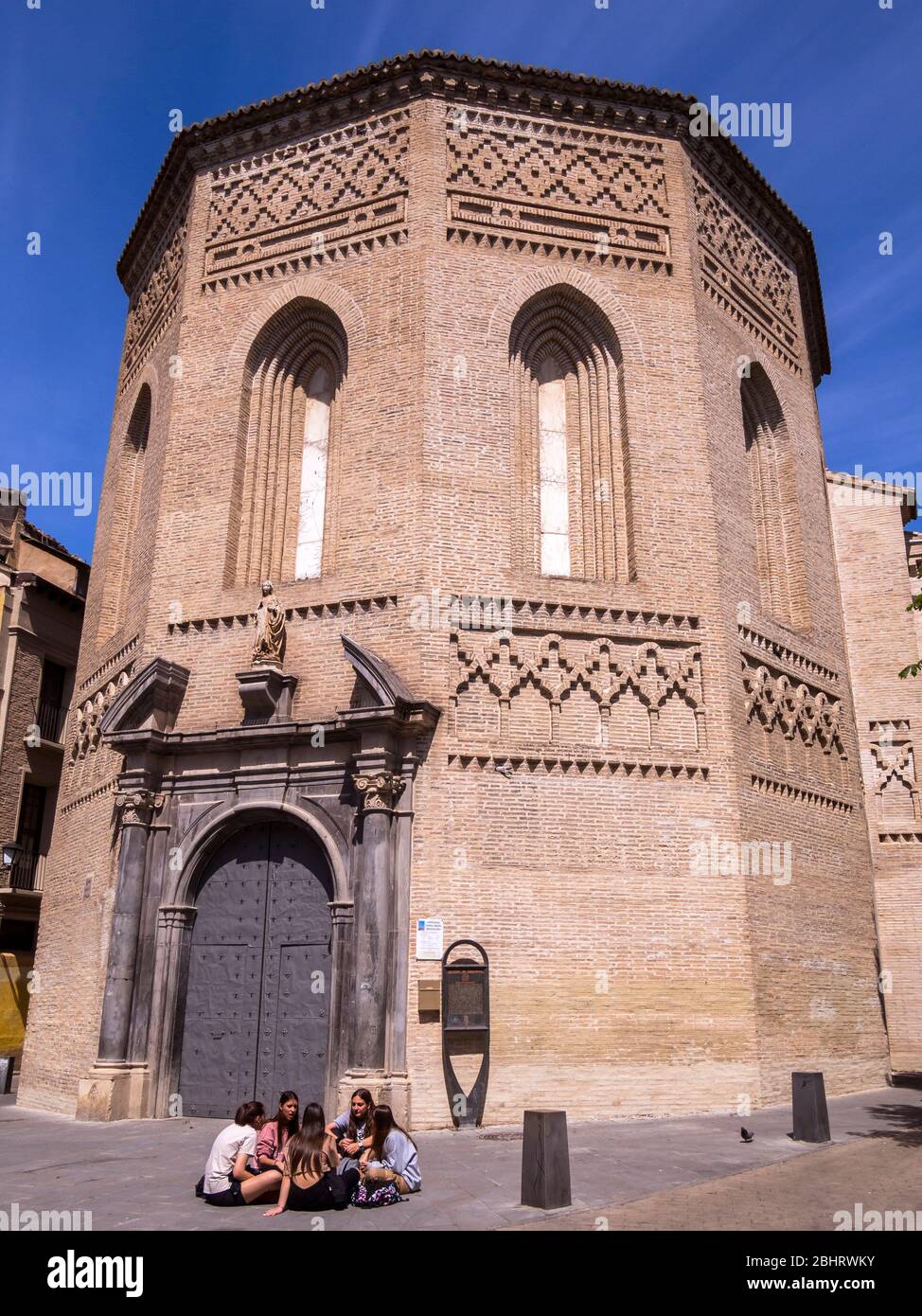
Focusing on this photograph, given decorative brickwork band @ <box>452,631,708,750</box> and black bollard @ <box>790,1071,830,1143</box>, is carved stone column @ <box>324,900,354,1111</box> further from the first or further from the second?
black bollard @ <box>790,1071,830,1143</box>

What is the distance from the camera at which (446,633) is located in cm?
1338

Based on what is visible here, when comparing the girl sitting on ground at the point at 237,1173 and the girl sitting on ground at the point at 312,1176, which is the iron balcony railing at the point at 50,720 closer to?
the girl sitting on ground at the point at 237,1173

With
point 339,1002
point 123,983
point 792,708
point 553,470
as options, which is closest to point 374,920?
point 339,1002

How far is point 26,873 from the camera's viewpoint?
23.9 metres

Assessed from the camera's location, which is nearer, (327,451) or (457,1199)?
(457,1199)

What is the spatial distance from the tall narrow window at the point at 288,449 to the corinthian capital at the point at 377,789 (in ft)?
12.1

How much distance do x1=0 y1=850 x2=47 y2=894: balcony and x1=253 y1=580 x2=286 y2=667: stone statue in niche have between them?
41.2 ft

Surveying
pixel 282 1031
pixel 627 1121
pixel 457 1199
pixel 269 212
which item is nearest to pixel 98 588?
pixel 269 212

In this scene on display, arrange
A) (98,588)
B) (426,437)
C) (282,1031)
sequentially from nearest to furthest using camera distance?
1. (282,1031)
2. (426,437)
3. (98,588)

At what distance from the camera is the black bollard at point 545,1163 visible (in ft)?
23.7

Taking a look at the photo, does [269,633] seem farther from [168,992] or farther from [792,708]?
[792,708]

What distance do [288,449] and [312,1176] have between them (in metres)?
11.1
